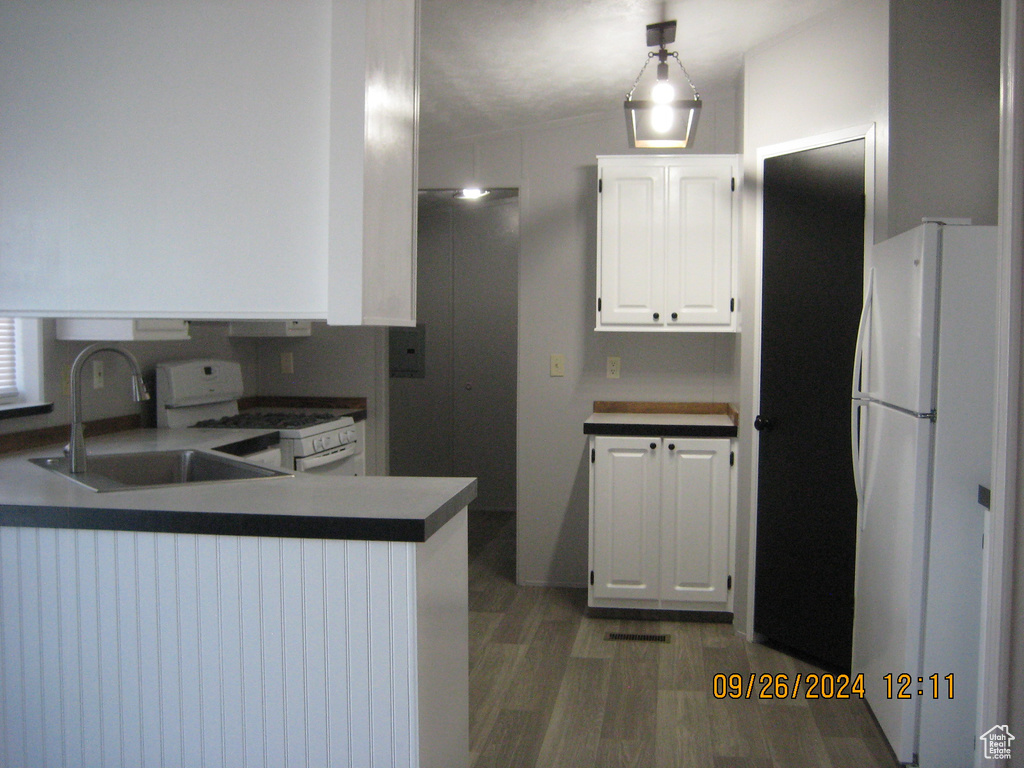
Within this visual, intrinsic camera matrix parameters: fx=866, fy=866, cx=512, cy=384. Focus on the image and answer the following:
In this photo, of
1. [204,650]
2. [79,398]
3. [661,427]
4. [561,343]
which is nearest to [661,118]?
[661,427]

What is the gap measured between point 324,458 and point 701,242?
1.99 meters

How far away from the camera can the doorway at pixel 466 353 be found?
6.17 metres

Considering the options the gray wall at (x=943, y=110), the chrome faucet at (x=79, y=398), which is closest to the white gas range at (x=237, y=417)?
the chrome faucet at (x=79, y=398)

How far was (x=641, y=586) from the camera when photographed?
3.98m

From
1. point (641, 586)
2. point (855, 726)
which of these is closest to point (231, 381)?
point (641, 586)

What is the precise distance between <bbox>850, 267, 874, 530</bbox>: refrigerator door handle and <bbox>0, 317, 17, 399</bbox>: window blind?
117 inches

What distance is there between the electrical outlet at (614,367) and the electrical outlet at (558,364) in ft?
0.77

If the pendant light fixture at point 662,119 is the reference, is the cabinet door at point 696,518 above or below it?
below

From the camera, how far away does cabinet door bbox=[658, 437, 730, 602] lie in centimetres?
388

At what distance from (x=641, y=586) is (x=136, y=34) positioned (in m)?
3.06

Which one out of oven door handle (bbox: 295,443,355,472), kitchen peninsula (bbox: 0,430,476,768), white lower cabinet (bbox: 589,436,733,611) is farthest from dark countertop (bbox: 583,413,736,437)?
kitchen peninsula (bbox: 0,430,476,768)

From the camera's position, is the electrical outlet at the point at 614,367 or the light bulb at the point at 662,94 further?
the electrical outlet at the point at 614,367

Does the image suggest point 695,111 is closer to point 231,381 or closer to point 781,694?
point 781,694

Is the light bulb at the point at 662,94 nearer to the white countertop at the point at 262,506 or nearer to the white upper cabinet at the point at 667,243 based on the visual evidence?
the white upper cabinet at the point at 667,243
